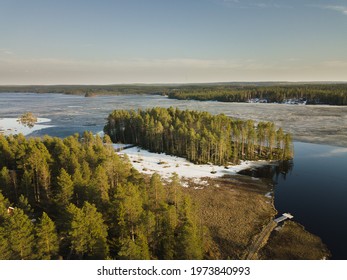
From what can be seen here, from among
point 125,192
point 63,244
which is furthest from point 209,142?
point 63,244

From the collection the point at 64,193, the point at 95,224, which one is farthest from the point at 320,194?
the point at 64,193

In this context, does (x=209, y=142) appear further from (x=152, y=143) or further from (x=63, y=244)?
(x=63, y=244)

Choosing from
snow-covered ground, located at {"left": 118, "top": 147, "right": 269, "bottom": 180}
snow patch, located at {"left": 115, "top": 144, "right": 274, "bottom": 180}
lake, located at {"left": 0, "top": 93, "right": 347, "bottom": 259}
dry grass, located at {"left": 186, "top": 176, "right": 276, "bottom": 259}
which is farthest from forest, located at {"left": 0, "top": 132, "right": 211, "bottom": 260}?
snow-covered ground, located at {"left": 118, "top": 147, "right": 269, "bottom": 180}

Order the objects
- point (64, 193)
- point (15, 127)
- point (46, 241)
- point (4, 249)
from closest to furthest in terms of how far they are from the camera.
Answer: point (4, 249), point (46, 241), point (64, 193), point (15, 127)

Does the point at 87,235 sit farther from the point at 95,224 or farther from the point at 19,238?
the point at 19,238

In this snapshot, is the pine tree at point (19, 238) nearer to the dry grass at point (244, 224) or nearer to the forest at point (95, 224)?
the forest at point (95, 224)

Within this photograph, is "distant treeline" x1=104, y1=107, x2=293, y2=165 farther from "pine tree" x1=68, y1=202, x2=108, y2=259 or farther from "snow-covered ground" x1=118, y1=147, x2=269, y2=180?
"pine tree" x1=68, y1=202, x2=108, y2=259

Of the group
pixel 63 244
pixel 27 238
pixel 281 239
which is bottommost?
pixel 281 239
